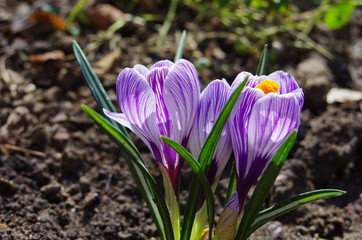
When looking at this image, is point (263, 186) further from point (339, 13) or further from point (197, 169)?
point (339, 13)

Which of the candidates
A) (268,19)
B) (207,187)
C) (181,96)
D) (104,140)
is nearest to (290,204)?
(207,187)

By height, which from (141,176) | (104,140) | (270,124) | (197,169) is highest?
(270,124)

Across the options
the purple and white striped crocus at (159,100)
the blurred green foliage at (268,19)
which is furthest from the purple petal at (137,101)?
the blurred green foliage at (268,19)

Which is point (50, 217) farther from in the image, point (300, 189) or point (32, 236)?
point (300, 189)

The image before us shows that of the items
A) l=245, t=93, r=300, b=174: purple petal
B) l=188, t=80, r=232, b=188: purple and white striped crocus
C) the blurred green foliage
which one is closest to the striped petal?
l=188, t=80, r=232, b=188: purple and white striped crocus

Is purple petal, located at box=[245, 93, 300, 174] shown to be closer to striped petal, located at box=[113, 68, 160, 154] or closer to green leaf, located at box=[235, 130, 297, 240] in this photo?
green leaf, located at box=[235, 130, 297, 240]

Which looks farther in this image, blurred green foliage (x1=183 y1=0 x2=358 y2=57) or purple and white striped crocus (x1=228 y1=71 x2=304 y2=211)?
blurred green foliage (x1=183 y1=0 x2=358 y2=57)

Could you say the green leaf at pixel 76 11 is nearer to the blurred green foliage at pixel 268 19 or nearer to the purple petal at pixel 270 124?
the blurred green foliage at pixel 268 19
